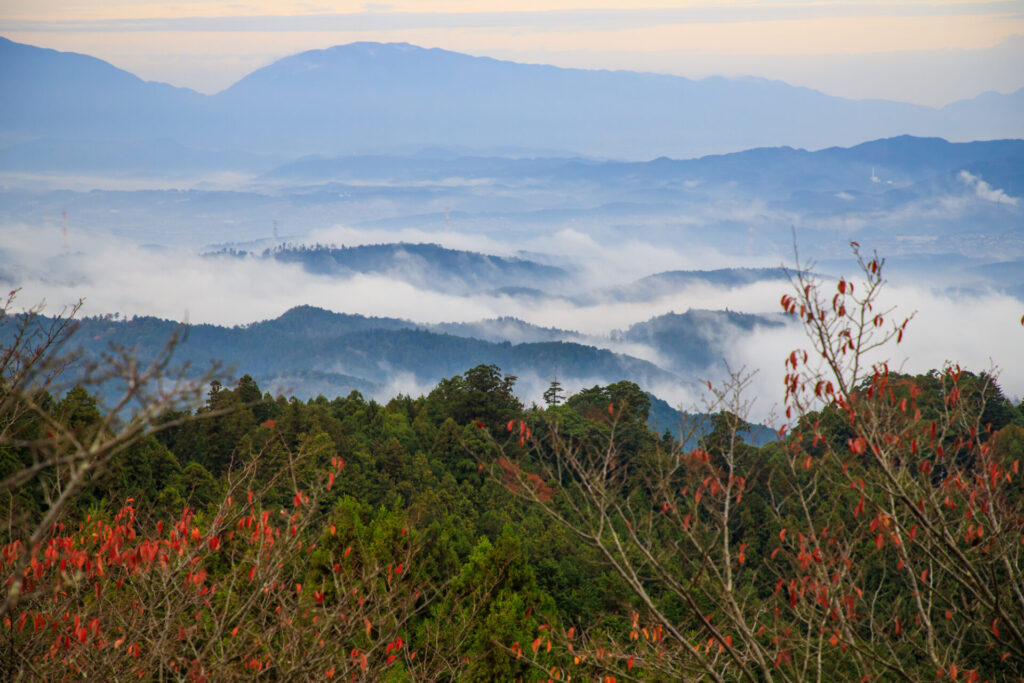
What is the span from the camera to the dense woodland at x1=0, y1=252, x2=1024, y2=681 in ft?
21.8

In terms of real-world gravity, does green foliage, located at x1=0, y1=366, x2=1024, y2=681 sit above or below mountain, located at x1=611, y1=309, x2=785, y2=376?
above

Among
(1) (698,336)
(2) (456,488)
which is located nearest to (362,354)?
(1) (698,336)

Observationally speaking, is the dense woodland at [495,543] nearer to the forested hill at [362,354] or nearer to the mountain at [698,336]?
the forested hill at [362,354]

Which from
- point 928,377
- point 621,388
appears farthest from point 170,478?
point 928,377

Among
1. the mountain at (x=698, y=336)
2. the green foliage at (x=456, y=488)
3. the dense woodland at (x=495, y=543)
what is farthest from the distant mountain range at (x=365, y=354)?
the dense woodland at (x=495, y=543)

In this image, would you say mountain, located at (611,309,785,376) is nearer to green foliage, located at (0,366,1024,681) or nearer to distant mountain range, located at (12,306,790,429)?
distant mountain range, located at (12,306,790,429)

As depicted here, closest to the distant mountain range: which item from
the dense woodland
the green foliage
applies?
the green foliage

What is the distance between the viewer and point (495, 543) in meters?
16.3

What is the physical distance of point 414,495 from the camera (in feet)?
88.4

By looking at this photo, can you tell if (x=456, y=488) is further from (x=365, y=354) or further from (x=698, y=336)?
(x=698, y=336)

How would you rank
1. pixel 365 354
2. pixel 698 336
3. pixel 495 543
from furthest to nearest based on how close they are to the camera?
pixel 698 336 → pixel 365 354 → pixel 495 543

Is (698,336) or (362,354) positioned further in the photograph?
(698,336)

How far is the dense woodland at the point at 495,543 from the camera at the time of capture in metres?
6.64

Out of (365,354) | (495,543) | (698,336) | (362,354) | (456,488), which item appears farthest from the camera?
(698,336)
